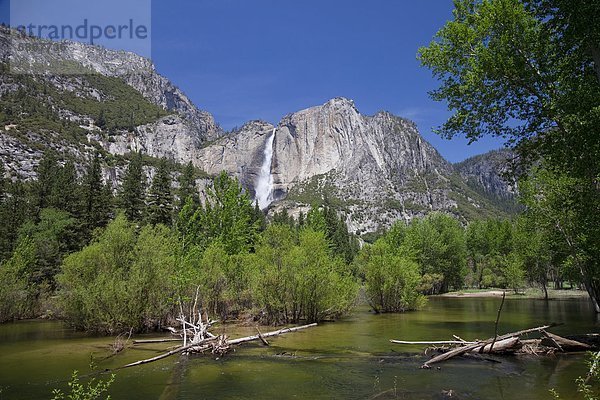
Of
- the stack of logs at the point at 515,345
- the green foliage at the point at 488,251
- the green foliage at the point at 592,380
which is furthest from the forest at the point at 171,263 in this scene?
the green foliage at the point at 592,380

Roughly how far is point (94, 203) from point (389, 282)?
3917 cm

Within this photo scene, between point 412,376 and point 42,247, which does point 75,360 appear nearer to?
point 412,376

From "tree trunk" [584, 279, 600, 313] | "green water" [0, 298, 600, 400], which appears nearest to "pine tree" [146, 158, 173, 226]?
"green water" [0, 298, 600, 400]

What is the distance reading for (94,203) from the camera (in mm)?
53500

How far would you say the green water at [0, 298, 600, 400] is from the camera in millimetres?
12828

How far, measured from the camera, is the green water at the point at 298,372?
1283 centimetres

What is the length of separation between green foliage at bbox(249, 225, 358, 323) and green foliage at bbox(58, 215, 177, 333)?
7.09m

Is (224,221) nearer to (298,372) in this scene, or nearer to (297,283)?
(297,283)

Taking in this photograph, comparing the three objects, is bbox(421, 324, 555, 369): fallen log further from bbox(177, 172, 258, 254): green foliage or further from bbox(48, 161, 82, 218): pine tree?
bbox(48, 161, 82, 218): pine tree

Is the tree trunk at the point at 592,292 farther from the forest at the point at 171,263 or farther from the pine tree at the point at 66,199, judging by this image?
the pine tree at the point at 66,199

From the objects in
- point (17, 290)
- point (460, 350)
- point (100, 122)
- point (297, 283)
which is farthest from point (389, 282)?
point (100, 122)

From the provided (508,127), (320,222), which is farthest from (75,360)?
(320,222)

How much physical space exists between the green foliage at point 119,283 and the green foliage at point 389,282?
21797mm

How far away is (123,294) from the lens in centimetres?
2458
